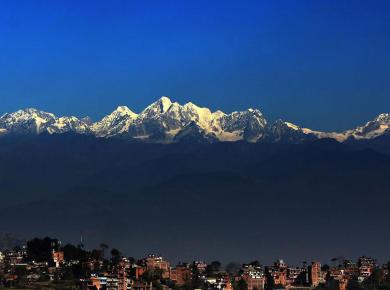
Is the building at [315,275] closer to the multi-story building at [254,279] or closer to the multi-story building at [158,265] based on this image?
the multi-story building at [254,279]

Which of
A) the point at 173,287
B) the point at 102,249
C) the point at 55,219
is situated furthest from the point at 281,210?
the point at 173,287

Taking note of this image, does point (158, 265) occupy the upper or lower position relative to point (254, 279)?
upper

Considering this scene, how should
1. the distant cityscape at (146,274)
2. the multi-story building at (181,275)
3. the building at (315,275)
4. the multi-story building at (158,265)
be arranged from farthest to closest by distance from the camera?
the building at (315,275)
the multi-story building at (158,265)
the multi-story building at (181,275)
the distant cityscape at (146,274)

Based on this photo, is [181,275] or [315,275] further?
[315,275]

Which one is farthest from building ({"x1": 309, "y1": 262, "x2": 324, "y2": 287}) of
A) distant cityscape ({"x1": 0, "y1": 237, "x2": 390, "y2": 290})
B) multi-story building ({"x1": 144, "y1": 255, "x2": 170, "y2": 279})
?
multi-story building ({"x1": 144, "y1": 255, "x2": 170, "y2": 279})

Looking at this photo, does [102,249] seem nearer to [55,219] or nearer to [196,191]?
[55,219]

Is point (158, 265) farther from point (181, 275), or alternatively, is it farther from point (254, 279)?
point (254, 279)

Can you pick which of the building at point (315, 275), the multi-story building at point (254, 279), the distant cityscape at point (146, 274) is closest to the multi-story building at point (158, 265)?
the distant cityscape at point (146, 274)

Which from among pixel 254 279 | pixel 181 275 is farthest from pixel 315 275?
pixel 181 275
